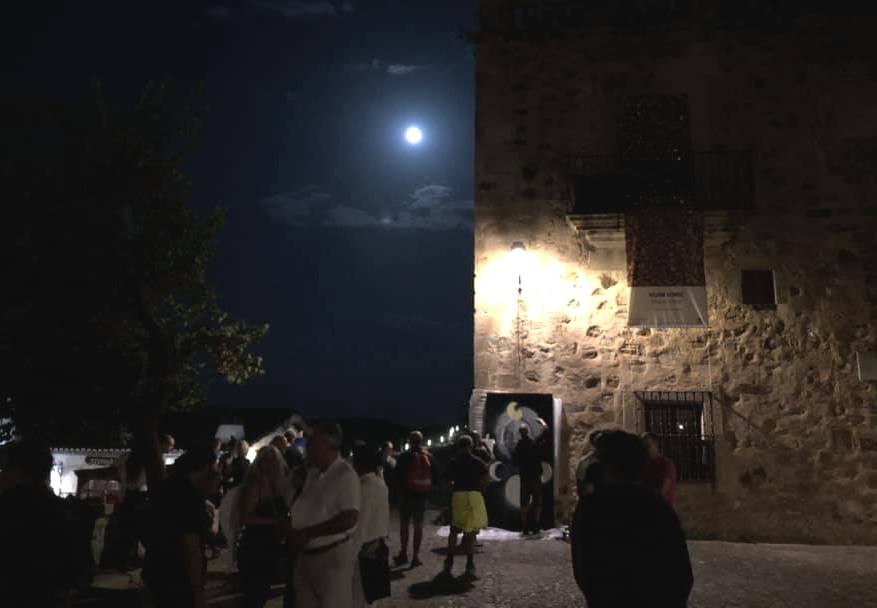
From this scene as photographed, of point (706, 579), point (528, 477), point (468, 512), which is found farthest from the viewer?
point (528, 477)

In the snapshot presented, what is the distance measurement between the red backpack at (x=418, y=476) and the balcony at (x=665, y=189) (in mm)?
5015

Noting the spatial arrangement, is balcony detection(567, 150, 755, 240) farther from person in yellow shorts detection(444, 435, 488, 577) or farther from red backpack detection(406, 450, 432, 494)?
red backpack detection(406, 450, 432, 494)

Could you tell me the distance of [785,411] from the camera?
10.9 meters

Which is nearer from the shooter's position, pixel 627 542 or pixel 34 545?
pixel 627 542

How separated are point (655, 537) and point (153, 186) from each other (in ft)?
34.4

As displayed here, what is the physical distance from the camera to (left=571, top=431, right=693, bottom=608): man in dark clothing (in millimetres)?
2799

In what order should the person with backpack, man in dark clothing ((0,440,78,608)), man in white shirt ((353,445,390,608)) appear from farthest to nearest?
the person with backpack < man in white shirt ((353,445,390,608)) < man in dark clothing ((0,440,78,608))

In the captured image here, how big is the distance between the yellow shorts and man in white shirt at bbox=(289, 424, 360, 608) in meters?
4.06

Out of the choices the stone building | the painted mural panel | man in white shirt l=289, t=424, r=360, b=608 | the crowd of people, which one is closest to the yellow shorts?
the crowd of people

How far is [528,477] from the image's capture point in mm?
10086

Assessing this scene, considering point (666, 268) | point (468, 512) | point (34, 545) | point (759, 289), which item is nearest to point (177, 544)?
point (34, 545)

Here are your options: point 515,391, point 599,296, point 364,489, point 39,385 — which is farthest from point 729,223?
point 39,385

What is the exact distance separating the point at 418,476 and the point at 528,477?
2323mm

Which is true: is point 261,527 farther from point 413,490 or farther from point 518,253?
Answer: point 518,253
